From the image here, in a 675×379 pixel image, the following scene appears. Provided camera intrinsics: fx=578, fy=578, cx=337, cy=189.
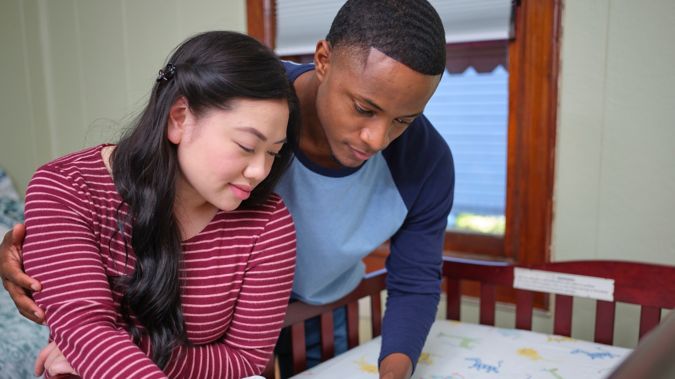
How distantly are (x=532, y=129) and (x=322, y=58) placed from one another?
97 centimetres

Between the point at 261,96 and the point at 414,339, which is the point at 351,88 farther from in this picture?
the point at 414,339

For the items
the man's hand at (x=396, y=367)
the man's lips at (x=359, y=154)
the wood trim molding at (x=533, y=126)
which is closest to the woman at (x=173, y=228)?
the man's lips at (x=359, y=154)

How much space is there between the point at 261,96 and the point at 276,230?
0.81ft

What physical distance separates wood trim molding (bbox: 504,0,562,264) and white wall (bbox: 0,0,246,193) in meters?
1.33

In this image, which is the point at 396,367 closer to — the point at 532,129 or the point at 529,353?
the point at 529,353

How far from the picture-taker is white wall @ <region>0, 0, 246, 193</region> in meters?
2.46

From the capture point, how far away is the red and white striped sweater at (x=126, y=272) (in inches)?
30.2

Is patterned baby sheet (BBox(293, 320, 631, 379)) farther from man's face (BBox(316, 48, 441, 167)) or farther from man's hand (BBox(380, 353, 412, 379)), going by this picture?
man's face (BBox(316, 48, 441, 167))

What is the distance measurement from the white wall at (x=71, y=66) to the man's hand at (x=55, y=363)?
5.43 ft

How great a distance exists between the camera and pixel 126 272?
34.4 inches

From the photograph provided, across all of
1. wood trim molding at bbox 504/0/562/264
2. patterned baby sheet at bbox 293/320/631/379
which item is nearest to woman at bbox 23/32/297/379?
patterned baby sheet at bbox 293/320/631/379

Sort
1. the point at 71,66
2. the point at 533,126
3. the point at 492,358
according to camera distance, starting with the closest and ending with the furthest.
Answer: the point at 492,358
the point at 533,126
the point at 71,66

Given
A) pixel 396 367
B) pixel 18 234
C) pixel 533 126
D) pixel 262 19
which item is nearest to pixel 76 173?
pixel 18 234

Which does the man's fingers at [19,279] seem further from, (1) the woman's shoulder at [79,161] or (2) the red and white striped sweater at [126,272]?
(1) the woman's shoulder at [79,161]
